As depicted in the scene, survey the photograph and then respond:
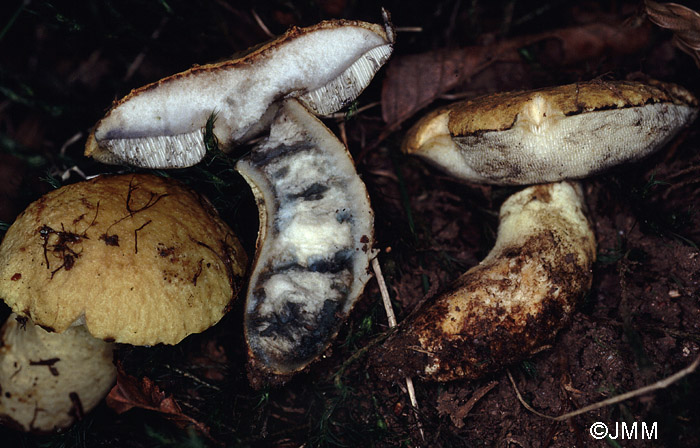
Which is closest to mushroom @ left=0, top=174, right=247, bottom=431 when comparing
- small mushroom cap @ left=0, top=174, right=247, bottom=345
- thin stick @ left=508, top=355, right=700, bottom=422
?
small mushroom cap @ left=0, top=174, right=247, bottom=345

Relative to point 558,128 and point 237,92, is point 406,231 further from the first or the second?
point 237,92

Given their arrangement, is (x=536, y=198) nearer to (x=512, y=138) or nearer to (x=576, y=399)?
(x=512, y=138)

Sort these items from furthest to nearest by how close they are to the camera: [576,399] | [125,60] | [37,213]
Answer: [125,60]
[576,399]
[37,213]

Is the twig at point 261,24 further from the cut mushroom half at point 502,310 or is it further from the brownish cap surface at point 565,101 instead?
the cut mushroom half at point 502,310

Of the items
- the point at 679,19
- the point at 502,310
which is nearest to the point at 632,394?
the point at 502,310

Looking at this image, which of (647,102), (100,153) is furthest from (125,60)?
(647,102)

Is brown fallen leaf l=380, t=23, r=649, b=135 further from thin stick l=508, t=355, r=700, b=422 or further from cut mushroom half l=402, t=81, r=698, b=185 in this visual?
thin stick l=508, t=355, r=700, b=422
